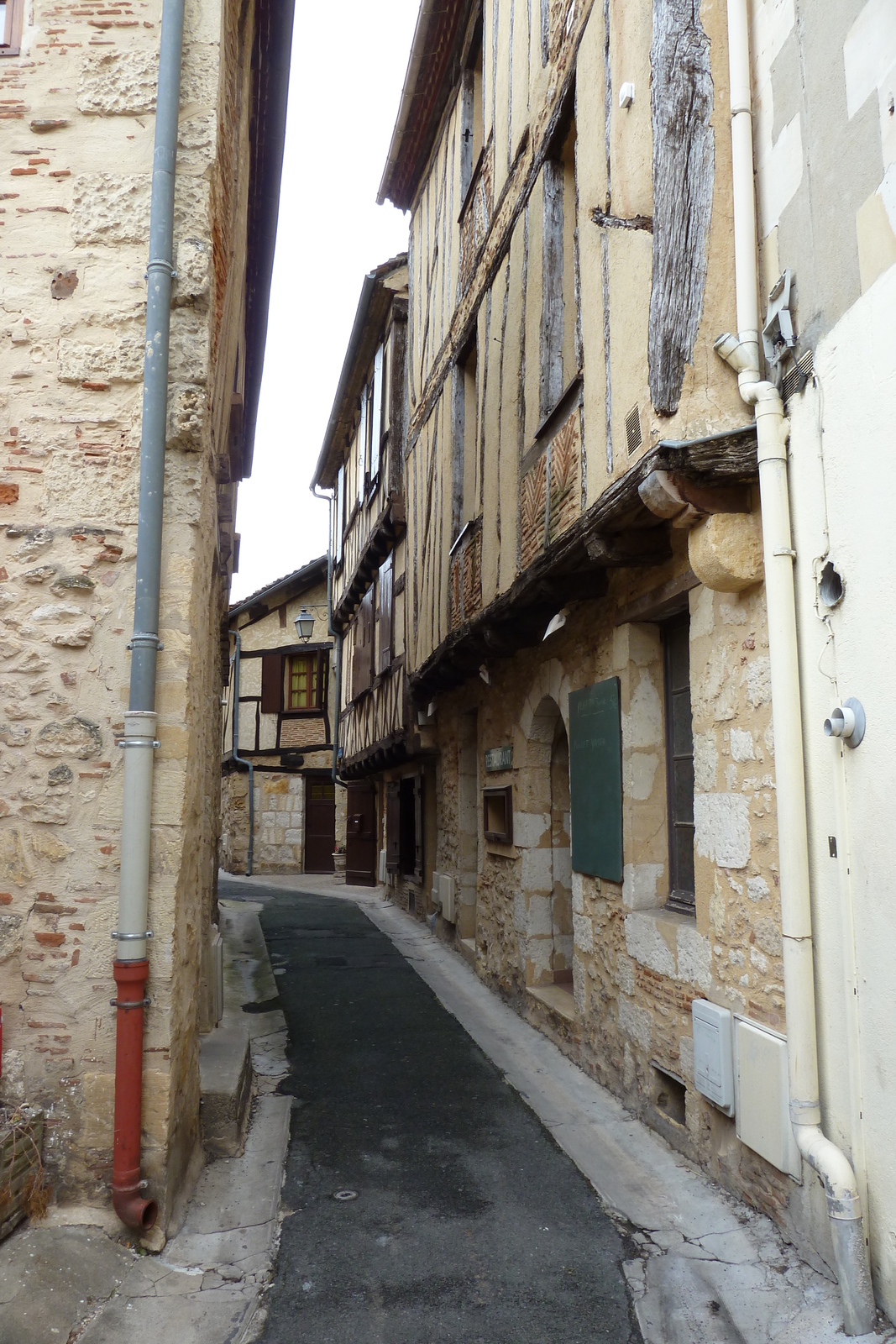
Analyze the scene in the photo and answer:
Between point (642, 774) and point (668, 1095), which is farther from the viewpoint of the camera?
point (642, 774)

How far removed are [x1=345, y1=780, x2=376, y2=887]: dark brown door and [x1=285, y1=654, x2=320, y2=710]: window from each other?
3103mm

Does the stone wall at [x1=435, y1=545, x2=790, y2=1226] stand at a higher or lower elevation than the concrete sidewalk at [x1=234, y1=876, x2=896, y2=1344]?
higher

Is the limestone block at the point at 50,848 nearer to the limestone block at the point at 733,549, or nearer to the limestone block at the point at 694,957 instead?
the limestone block at the point at 694,957

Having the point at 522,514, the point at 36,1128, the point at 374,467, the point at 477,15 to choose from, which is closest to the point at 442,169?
the point at 477,15

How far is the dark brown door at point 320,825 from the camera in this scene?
17.9 m

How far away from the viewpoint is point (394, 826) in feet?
39.3

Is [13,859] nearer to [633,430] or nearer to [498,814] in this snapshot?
[633,430]

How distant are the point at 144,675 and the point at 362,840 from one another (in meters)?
12.2

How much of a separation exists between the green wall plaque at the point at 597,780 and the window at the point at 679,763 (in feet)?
0.84

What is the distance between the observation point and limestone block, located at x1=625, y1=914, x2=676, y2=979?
396cm

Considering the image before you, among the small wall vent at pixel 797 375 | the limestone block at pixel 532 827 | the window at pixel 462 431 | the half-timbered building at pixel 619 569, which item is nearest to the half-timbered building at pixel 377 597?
the window at pixel 462 431

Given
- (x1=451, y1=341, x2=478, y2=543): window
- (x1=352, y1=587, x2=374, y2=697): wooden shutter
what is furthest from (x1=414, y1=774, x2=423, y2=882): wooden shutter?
(x1=451, y1=341, x2=478, y2=543): window

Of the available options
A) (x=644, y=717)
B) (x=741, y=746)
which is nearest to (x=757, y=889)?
(x=741, y=746)

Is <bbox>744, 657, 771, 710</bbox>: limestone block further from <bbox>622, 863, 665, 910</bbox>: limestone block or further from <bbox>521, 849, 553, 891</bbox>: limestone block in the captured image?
<bbox>521, 849, 553, 891</bbox>: limestone block
